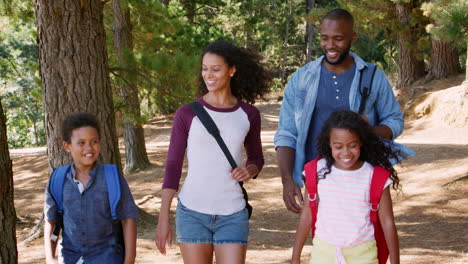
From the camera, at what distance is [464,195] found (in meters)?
7.51

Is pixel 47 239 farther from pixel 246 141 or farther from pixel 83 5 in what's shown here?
pixel 83 5

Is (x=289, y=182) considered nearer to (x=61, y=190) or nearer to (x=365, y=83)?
(x=365, y=83)

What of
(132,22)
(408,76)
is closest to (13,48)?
(132,22)

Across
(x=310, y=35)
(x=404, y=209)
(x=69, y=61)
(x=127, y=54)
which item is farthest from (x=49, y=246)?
(x=310, y=35)

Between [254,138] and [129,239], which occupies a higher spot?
[254,138]

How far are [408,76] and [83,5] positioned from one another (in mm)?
14321

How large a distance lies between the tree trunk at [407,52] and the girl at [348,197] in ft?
49.8

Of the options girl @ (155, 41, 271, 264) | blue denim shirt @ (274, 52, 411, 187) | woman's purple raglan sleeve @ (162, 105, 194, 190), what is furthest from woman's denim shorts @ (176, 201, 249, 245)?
blue denim shirt @ (274, 52, 411, 187)

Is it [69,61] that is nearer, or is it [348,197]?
[348,197]

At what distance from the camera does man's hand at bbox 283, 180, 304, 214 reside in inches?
115

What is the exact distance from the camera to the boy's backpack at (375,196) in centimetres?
255

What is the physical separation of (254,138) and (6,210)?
5.59 feet

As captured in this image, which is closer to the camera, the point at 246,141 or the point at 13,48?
the point at 246,141

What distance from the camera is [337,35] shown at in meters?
2.89
